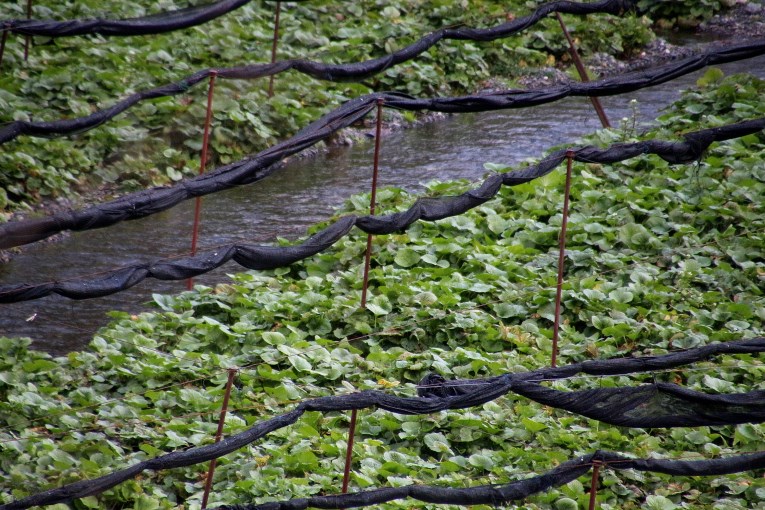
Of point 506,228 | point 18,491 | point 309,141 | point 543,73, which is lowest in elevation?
point 18,491

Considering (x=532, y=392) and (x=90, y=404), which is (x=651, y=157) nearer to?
(x=532, y=392)

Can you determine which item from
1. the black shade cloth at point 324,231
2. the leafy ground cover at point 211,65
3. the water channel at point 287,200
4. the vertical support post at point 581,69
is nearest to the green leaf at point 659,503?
the black shade cloth at point 324,231

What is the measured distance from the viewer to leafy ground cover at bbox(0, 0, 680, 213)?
8305mm

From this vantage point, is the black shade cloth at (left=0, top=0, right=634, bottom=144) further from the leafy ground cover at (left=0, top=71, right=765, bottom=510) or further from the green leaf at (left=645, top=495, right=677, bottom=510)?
the green leaf at (left=645, top=495, right=677, bottom=510)

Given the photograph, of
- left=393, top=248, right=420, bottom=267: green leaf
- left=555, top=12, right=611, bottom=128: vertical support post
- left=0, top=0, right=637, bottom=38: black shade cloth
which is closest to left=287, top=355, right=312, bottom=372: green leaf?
left=393, top=248, right=420, bottom=267: green leaf

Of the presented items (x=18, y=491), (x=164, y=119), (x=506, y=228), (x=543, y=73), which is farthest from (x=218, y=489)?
(x=543, y=73)

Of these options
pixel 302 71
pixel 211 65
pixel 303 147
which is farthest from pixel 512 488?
pixel 211 65

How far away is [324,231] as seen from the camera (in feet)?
18.3

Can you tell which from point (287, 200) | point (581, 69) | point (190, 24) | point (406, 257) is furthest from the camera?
point (581, 69)

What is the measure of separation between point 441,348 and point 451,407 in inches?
73.3

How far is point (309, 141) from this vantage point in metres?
6.07

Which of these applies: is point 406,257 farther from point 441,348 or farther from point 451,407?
point 451,407

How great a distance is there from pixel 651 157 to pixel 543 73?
8.89 ft

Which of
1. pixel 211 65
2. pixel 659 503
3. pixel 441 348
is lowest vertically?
pixel 659 503
